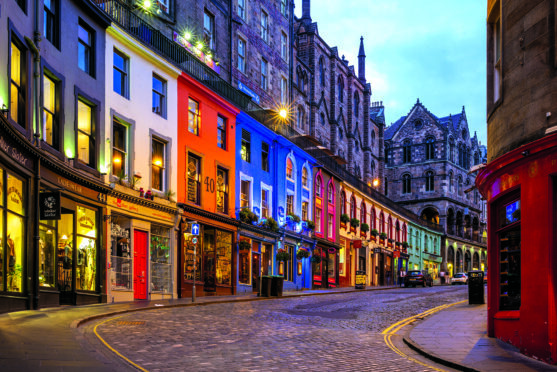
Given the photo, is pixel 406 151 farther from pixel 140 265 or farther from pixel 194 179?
pixel 140 265

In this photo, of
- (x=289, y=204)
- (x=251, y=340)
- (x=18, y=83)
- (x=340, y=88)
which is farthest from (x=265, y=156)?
(x=340, y=88)

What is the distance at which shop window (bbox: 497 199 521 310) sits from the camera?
42.3 feet

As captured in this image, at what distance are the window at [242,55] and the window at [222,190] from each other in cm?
933

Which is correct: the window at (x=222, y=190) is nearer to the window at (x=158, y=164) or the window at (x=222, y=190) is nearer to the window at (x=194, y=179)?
the window at (x=194, y=179)

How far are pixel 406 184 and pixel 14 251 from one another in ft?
250

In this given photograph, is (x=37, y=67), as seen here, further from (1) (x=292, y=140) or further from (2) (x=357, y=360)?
(1) (x=292, y=140)

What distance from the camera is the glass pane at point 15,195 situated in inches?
596

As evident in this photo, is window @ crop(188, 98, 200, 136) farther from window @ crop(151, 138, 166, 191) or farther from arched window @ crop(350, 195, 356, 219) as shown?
arched window @ crop(350, 195, 356, 219)

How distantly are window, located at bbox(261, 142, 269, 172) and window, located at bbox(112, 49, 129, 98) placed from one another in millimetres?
13522

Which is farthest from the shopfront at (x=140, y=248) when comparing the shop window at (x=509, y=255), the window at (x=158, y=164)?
the shop window at (x=509, y=255)

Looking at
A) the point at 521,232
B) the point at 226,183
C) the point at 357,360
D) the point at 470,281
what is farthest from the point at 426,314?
the point at 226,183

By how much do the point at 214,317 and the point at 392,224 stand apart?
50570mm

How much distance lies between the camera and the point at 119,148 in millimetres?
23297

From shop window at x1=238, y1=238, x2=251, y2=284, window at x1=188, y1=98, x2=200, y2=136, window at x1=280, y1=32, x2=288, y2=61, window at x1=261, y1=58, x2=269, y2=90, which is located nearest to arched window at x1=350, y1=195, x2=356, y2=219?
window at x1=280, y1=32, x2=288, y2=61
